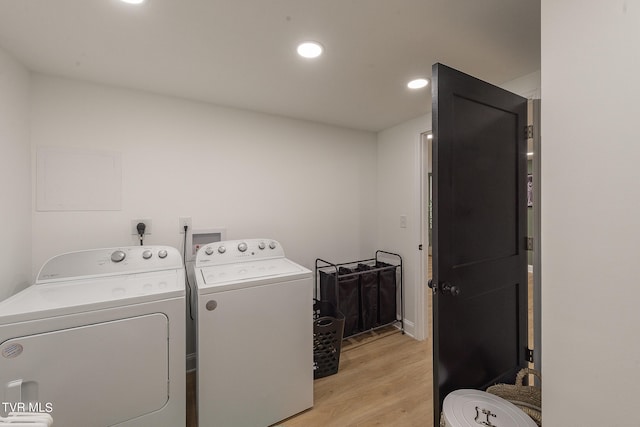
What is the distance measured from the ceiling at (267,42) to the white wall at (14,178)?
16 centimetres

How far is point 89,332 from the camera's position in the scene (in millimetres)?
1216

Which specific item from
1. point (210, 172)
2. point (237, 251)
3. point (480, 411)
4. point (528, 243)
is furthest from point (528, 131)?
point (210, 172)

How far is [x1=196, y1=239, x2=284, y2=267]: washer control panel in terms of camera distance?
2.02 metres

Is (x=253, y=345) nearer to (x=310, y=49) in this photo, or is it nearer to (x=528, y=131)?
(x=310, y=49)

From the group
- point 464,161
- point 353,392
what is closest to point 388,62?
point 464,161

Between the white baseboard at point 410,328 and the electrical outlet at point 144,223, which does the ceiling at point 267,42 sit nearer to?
the electrical outlet at point 144,223

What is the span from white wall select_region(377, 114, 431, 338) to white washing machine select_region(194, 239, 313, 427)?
136 cm

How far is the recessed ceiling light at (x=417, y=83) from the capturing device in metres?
1.84

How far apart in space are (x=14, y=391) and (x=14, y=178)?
113 cm

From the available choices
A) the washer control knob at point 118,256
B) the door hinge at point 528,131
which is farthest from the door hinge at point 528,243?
Answer: the washer control knob at point 118,256

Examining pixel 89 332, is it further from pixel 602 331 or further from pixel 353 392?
pixel 602 331

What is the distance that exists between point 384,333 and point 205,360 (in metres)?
1.92

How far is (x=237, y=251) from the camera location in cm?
212

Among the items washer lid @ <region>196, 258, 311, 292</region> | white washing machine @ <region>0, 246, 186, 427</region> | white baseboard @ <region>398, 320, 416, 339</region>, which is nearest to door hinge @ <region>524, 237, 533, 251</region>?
washer lid @ <region>196, 258, 311, 292</region>
